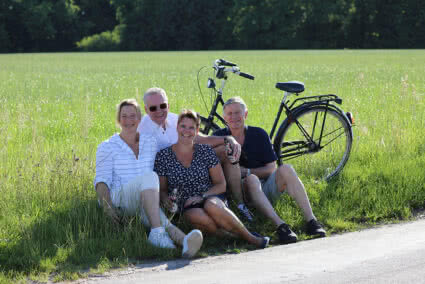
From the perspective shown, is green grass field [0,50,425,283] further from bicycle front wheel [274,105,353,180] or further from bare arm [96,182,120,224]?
bicycle front wheel [274,105,353,180]

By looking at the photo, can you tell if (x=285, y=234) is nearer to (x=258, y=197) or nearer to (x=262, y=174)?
(x=258, y=197)

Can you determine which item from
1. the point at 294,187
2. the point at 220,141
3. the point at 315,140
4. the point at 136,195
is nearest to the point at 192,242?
the point at 136,195

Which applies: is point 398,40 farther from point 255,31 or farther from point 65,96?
point 65,96

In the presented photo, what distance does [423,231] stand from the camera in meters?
5.82

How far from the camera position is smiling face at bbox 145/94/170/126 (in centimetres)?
613

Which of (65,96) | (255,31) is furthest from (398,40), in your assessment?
(65,96)

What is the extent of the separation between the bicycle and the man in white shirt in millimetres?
1064

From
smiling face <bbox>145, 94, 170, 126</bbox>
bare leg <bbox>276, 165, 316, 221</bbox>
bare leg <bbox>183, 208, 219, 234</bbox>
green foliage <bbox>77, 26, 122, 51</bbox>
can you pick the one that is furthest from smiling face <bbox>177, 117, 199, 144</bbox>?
green foliage <bbox>77, 26, 122, 51</bbox>

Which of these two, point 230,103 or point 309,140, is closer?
point 230,103

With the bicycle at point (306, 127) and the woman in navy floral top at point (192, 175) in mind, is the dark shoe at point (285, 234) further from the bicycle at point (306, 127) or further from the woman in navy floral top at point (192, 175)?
the bicycle at point (306, 127)

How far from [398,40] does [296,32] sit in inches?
495

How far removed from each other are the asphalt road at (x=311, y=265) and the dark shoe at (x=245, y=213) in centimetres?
64

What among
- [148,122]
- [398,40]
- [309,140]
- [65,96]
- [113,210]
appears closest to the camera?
[113,210]

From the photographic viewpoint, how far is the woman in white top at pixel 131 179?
551cm
